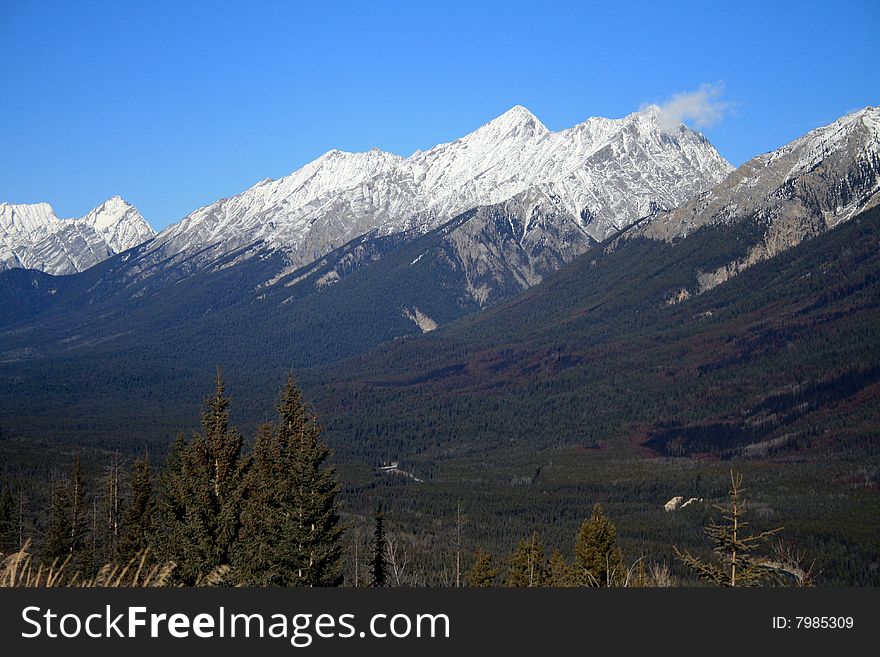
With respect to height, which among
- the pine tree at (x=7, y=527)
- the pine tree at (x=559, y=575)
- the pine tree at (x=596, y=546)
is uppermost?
the pine tree at (x=7, y=527)

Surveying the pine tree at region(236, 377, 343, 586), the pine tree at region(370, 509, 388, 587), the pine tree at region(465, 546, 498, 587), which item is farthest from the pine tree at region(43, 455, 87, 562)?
the pine tree at region(236, 377, 343, 586)

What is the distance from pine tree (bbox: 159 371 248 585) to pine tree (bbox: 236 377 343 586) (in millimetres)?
980

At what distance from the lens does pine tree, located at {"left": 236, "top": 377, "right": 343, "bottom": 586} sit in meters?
34.2

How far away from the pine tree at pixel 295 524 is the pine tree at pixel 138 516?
2098 cm

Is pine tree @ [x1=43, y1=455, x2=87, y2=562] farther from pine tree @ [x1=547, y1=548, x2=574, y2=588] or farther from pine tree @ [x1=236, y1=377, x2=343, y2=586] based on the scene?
pine tree @ [x1=547, y1=548, x2=574, y2=588]

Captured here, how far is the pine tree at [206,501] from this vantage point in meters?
38.0

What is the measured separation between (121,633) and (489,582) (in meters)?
51.9

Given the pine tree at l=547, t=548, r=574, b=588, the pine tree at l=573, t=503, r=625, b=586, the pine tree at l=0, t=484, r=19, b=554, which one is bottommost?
the pine tree at l=547, t=548, r=574, b=588

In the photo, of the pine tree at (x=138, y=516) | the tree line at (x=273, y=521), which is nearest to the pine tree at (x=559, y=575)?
the tree line at (x=273, y=521)

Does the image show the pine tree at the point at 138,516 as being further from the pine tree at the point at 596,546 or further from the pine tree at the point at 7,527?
the pine tree at the point at 596,546

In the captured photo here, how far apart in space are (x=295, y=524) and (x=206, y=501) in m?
6.38

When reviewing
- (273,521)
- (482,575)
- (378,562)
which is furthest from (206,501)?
(482,575)

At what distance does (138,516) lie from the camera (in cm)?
6059

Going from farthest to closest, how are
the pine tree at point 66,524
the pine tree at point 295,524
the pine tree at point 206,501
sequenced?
the pine tree at point 66,524 → the pine tree at point 206,501 → the pine tree at point 295,524
